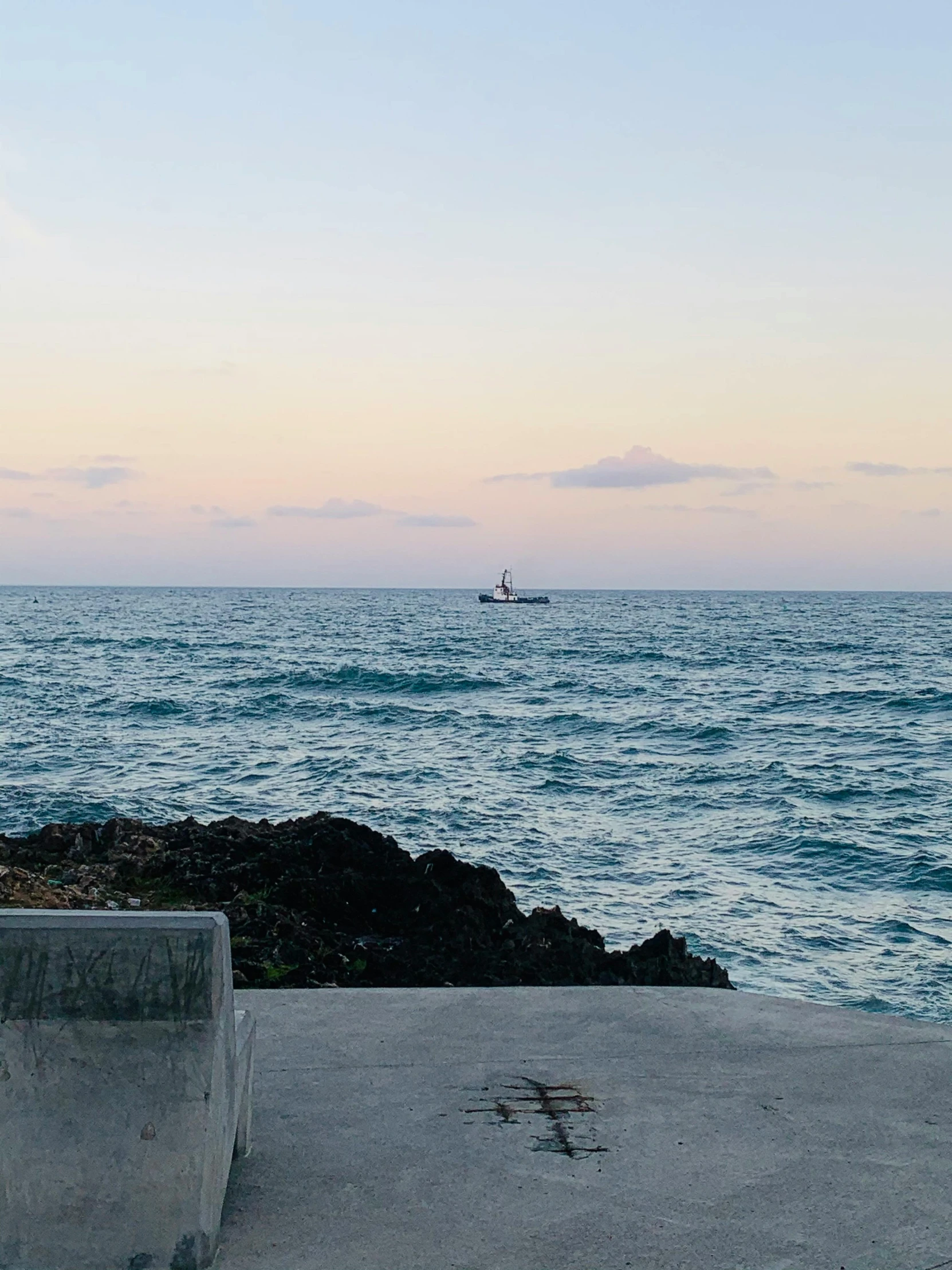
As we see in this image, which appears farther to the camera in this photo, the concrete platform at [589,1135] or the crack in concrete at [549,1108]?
the crack in concrete at [549,1108]

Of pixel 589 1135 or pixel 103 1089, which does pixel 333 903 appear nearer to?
pixel 589 1135

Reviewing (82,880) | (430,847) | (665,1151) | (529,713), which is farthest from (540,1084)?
(529,713)

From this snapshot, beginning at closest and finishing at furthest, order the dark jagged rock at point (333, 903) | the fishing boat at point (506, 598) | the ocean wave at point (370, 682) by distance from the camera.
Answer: the dark jagged rock at point (333, 903)
the ocean wave at point (370, 682)
the fishing boat at point (506, 598)

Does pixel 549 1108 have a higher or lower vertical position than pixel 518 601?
lower

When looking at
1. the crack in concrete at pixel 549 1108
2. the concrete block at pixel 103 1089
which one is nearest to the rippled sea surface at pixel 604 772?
the crack in concrete at pixel 549 1108

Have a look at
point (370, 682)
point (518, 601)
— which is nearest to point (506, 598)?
point (518, 601)

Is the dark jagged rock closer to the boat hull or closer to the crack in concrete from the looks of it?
the crack in concrete

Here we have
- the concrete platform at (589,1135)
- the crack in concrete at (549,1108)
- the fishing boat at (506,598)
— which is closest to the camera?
the concrete platform at (589,1135)

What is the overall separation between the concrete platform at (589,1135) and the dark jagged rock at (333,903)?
1.48 meters

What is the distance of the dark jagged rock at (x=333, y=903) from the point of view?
7059 mm

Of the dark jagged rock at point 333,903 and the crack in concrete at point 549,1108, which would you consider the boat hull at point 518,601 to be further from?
the crack in concrete at point 549,1108

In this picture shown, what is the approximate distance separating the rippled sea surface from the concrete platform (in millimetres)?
5181

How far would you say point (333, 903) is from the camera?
27.3ft

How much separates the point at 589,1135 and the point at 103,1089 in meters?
1.77
